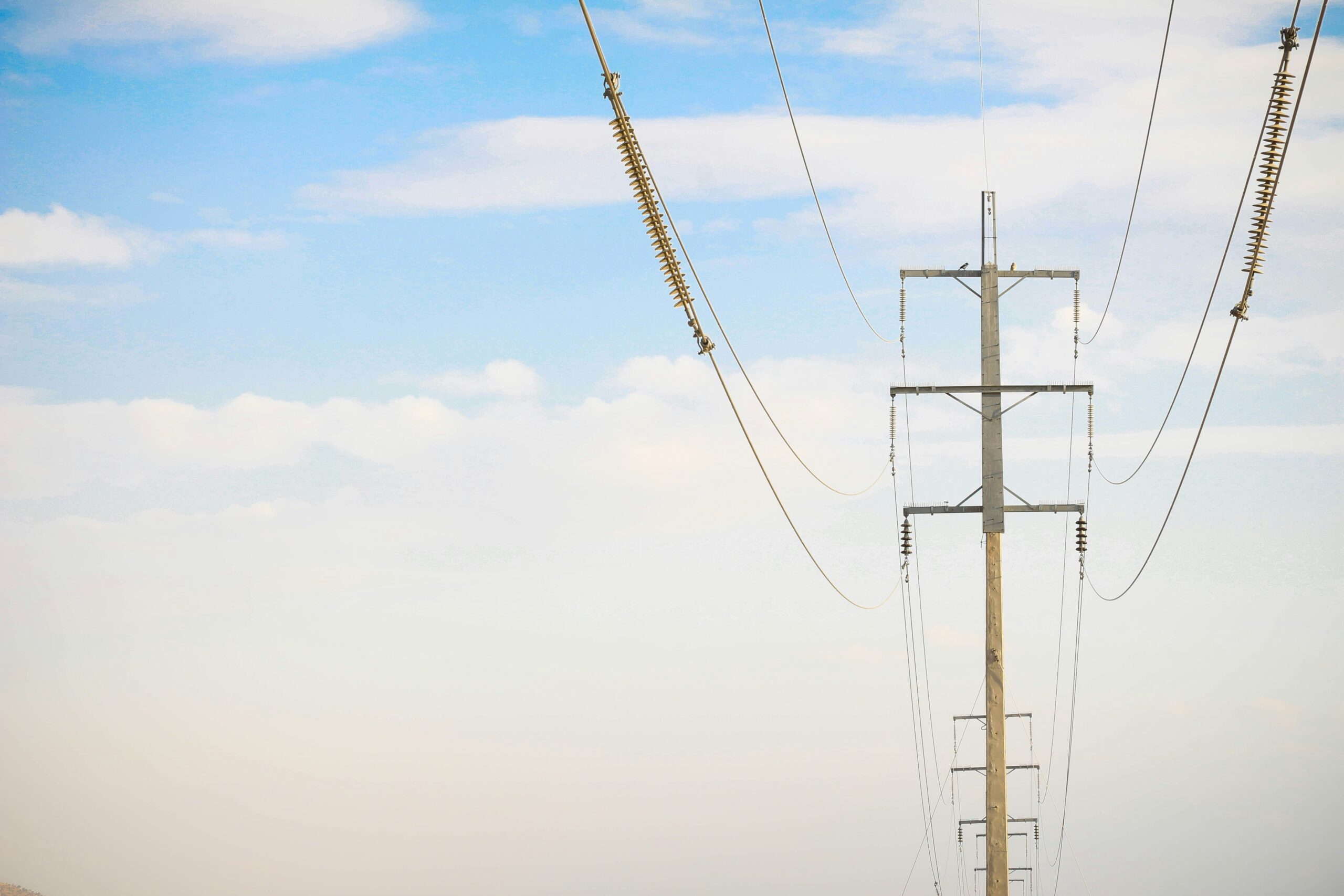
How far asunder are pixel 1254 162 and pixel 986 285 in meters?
13.3

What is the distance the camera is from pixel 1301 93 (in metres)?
16.1

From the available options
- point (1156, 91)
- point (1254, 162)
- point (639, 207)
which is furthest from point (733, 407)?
A: point (1156, 91)

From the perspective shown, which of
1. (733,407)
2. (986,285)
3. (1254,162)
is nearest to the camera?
(733,407)

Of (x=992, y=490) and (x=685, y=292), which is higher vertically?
(x=992, y=490)

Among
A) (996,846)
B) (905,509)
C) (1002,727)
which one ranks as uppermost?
(905,509)

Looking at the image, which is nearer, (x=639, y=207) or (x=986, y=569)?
(x=639, y=207)

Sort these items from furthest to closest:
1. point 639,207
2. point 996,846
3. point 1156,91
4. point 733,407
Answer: point 996,846 → point 1156,91 → point 733,407 → point 639,207

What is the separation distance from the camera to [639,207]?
13.8 m

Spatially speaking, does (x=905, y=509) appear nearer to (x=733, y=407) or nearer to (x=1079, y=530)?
(x=1079, y=530)

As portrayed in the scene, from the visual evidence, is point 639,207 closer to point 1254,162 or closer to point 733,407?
point 733,407

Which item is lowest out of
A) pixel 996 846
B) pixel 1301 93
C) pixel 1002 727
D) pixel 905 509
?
pixel 996 846

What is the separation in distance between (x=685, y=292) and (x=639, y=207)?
1.10m

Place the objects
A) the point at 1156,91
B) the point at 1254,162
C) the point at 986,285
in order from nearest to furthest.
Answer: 1. the point at 1254,162
2. the point at 1156,91
3. the point at 986,285

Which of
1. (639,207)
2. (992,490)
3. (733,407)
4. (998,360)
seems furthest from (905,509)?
(639,207)
